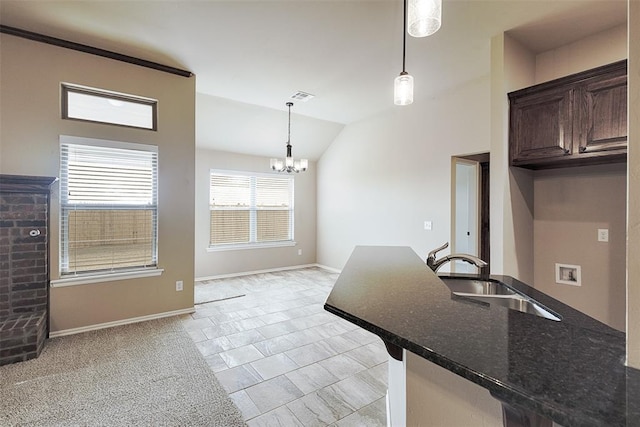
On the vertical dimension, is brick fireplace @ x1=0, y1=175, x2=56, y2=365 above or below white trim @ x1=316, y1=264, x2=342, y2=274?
above

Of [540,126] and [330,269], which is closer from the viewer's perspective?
[540,126]

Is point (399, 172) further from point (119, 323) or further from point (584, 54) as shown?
point (119, 323)

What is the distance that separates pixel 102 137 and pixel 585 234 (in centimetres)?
506

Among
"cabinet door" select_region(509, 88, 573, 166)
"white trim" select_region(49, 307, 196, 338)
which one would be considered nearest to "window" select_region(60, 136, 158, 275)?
"white trim" select_region(49, 307, 196, 338)

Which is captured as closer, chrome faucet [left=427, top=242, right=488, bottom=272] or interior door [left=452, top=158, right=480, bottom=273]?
chrome faucet [left=427, top=242, right=488, bottom=272]

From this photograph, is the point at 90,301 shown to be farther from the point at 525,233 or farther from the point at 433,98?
the point at 433,98

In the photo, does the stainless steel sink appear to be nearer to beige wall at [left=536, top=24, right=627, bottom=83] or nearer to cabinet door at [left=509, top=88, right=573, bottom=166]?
cabinet door at [left=509, top=88, right=573, bottom=166]

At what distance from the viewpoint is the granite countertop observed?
508 millimetres

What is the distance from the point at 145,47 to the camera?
10.5 ft

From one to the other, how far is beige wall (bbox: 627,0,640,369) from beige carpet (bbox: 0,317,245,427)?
6.89 ft

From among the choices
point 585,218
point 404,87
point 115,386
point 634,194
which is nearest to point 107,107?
point 115,386

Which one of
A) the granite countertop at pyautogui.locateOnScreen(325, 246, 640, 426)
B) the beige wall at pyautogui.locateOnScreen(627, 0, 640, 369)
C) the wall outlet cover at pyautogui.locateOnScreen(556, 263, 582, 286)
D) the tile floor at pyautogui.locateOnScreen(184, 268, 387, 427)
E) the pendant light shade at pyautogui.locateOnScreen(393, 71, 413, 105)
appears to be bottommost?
the tile floor at pyautogui.locateOnScreen(184, 268, 387, 427)

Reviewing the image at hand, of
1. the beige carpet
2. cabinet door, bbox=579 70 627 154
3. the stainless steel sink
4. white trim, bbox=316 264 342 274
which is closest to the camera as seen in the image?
the stainless steel sink

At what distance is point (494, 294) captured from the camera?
1.65 metres
